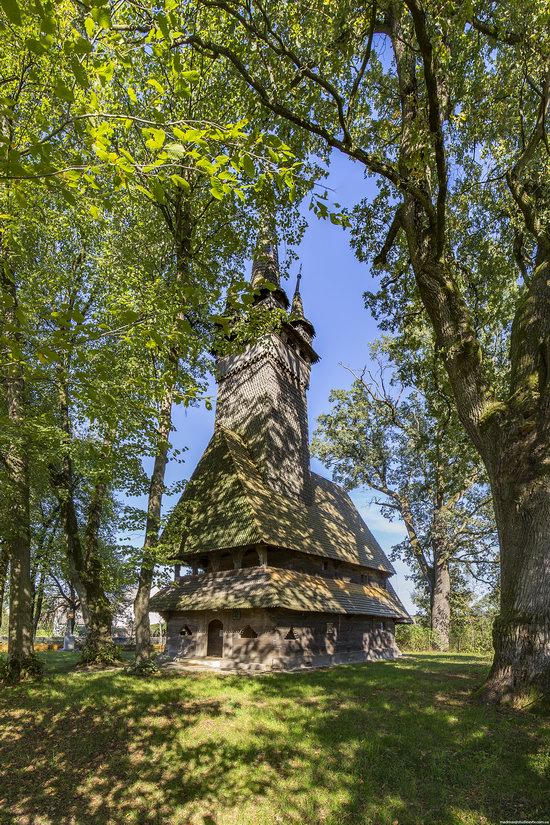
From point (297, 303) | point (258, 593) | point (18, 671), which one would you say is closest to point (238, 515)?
point (258, 593)

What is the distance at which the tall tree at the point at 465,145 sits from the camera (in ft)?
26.6

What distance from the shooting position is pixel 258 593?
15.4m

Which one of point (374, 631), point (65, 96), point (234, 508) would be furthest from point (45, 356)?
point (374, 631)

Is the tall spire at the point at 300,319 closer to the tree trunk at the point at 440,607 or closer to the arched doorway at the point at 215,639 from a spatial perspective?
the arched doorway at the point at 215,639

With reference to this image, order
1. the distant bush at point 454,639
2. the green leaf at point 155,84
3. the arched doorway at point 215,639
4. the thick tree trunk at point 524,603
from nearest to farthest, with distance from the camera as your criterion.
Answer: the green leaf at point 155,84 → the thick tree trunk at point 524,603 → the arched doorway at point 215,639 → the distant bush at point 454,639

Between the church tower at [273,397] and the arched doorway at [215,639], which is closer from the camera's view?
the arched doorway at [215,639]

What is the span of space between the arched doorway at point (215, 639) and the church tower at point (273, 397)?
20.7 ft

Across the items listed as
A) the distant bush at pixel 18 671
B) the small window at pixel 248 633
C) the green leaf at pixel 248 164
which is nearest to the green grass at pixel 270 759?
the distant bush at pixel 18 671

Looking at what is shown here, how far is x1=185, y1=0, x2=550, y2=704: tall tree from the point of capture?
8094mm

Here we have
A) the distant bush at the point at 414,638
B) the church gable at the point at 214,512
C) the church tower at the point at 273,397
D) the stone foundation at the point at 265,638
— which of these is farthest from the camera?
the distant bush at the point at 414,638

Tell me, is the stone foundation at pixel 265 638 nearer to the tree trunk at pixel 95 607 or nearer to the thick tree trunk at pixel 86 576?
the tree trunk at pixel 95 607

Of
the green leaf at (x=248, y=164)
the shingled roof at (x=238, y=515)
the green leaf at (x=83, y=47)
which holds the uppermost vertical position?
the green leaf at (x=83, y=47)

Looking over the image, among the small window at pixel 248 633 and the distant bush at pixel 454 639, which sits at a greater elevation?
the small window at pixel 248 633

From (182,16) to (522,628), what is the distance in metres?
14.8
